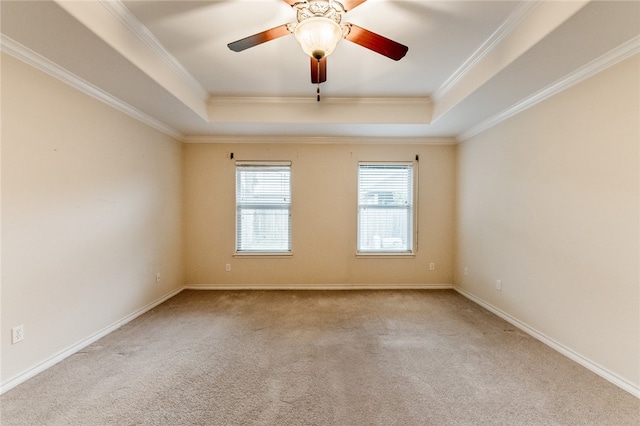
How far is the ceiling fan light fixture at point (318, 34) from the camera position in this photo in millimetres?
1606

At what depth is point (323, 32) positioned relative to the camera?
5.32 feet

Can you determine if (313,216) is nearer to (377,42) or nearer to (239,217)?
(239,217)

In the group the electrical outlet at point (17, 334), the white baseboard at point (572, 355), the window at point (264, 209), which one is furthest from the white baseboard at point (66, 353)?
the white baseboard at point (572, 355)

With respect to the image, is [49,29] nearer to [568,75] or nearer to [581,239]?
[568,75]

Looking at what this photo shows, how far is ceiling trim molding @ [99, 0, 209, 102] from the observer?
1.85 meters

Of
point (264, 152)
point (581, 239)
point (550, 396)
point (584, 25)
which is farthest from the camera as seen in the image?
point (264, 152)

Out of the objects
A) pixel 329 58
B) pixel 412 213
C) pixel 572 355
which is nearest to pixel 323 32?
pixel 329 58

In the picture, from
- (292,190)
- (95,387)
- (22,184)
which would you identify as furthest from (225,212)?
(95,387)

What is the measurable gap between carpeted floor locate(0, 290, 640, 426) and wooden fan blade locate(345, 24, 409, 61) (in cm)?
231

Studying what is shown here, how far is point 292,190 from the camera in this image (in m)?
4.25

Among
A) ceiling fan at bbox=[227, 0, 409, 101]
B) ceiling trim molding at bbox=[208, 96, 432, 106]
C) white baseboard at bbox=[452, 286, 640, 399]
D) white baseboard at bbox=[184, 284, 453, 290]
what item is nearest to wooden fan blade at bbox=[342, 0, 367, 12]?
ceiling fan at bbox=[227, 0, 409, 101]

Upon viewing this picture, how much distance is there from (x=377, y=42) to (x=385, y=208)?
113 inches

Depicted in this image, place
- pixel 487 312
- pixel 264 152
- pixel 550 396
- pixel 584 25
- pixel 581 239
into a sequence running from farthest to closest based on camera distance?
pixel 264 152 → pixel 487 312 → pixel 581 239 → pixel 550 396 → pixel 584 25

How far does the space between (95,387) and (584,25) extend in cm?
401
